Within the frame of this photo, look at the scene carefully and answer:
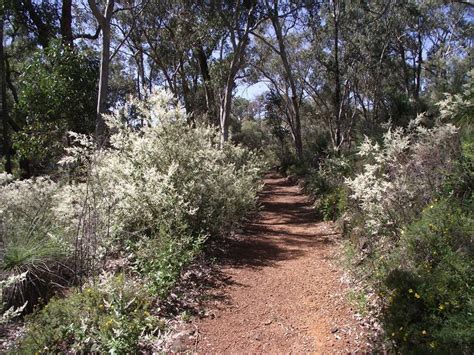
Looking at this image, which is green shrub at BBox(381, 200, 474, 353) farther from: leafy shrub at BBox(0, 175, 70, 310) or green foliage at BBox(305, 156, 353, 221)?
leafy shrub at BBox(0, 175, 70, 310)

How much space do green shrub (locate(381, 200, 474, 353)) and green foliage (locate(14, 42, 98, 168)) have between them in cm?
831

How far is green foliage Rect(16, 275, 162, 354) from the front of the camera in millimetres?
3629

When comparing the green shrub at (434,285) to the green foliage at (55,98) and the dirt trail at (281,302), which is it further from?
the green foliage at (55,98)

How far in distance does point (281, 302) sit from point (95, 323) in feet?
7.50

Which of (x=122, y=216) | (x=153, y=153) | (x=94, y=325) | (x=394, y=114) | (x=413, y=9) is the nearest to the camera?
(x=94, y=325)

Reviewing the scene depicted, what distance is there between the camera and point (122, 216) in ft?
19.4

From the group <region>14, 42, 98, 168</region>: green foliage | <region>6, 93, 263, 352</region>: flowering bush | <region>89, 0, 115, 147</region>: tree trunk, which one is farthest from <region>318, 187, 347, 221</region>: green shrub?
<region>14, 42, 98, 168</region>: green foliage

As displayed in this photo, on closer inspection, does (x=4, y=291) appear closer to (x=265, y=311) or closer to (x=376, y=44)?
(x=265, y=311)

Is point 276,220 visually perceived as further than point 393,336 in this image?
Yes

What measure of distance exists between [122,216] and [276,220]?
4.84 m

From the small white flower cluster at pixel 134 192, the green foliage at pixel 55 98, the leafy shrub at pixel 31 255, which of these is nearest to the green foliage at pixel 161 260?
the small white flower cluster at pixel 134 192

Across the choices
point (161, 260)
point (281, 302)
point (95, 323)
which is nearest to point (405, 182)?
point (281, 302)

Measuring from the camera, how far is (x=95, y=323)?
3838 millimetres

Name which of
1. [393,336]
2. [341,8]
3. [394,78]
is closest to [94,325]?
[393,336]
